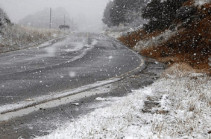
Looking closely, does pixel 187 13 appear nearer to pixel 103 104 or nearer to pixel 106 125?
pixel 103 104

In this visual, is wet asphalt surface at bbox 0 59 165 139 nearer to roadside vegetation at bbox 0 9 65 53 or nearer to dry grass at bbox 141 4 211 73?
dry grass at bbox 141 4 211 73

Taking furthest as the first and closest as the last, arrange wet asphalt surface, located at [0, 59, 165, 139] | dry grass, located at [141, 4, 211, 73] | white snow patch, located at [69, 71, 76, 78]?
1. dry grass, located at [141, 4, 211, 73]
2. white snow patch, located at [69, 71, 76, 78]
3. wet asphalt surface, located at [0, 59, 165, 139]

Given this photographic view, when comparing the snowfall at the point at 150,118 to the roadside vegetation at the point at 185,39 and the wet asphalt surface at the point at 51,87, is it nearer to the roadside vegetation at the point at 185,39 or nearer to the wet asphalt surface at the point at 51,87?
the wet asphalt surface at the point at 51,87

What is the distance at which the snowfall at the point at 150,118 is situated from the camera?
4.36 metres

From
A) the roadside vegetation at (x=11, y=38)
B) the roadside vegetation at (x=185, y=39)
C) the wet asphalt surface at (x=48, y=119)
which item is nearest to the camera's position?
the wet asphalt surface at (x=48, y=119)

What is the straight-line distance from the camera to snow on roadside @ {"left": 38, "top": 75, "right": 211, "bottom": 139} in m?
4.37

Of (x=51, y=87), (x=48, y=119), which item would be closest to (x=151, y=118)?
(x=48, y=119)

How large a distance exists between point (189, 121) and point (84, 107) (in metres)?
2.36

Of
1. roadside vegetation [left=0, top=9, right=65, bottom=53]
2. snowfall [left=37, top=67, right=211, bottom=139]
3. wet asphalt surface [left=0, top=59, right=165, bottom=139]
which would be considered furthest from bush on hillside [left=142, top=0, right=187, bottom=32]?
wet asphalt surface [left=0, top=59, right=165, bottom=139]

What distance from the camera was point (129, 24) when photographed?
61250mm

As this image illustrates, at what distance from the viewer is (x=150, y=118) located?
5.19 metres

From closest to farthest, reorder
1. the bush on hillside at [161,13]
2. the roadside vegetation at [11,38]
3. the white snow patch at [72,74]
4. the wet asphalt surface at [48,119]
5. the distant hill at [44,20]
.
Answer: the wet asphalt surface at [48,119] < the white snow patch at [72,74] < the roadside vegetation at [11,38] < the bush on hillside at [161,13] < the distant hill at [44,20]

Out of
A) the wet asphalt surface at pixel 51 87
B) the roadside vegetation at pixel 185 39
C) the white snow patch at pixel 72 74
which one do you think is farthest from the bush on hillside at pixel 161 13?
the white snow patch at pixel 72 74

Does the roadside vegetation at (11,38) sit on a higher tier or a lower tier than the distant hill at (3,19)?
lower
